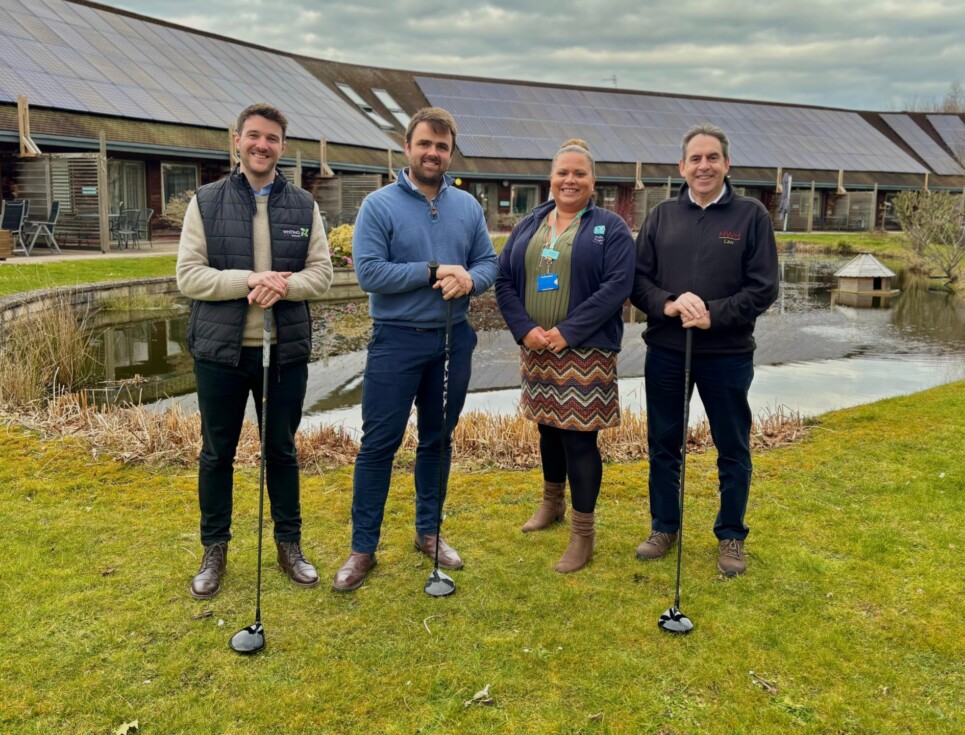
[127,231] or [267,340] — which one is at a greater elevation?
[127,231]

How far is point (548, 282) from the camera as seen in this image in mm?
3533

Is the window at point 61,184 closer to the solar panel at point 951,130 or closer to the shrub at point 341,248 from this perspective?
the shrub at point 341,248

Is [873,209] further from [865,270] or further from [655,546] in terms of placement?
[655,546]

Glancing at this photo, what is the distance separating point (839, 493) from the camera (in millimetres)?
4457

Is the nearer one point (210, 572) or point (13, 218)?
point (210, 572)

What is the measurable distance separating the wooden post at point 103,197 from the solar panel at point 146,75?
2.73 meters

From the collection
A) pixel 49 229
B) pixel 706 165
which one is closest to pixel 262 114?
pixel 706 165

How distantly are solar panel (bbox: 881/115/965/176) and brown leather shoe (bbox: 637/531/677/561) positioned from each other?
136 ft

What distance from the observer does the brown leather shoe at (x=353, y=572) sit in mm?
3324

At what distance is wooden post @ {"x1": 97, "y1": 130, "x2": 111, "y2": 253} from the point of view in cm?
1403

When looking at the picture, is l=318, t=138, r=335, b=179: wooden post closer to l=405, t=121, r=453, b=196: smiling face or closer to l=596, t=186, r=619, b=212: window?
l=596, t=186, r=619, b=212: window

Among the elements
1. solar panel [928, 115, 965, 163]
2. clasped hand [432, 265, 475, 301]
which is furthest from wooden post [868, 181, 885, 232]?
clasped hand [432, 265, 475, 301]

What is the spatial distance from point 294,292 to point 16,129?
14.4m

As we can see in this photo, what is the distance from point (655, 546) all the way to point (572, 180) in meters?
1.71
